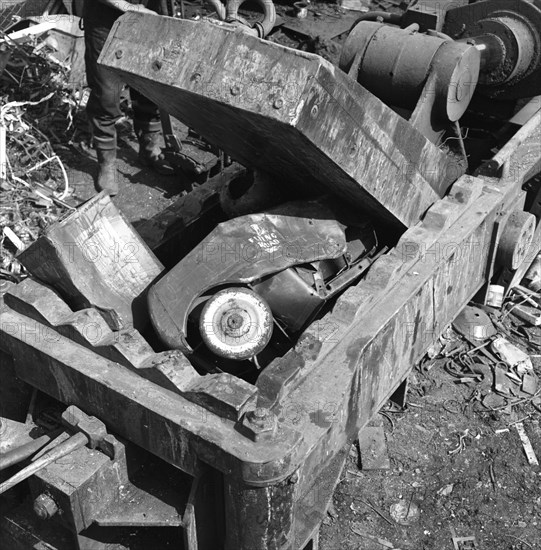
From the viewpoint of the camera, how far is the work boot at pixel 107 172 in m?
6.38

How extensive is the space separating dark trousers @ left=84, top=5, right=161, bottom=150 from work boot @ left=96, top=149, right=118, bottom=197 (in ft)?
0.18

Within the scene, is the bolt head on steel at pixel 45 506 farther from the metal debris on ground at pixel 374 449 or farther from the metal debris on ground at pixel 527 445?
the metal debris on ground at pixel 527 445

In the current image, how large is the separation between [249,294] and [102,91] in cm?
329

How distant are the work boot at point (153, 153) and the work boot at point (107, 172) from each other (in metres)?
0.40

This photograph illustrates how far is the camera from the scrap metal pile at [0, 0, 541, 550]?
308 cm

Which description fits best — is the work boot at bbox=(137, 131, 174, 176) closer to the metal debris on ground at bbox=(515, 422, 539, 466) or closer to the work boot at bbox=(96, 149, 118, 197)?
the work boot at bbox=(96, 149, 118, 197)

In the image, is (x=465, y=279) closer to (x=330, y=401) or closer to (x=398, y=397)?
(x=398, y=397)

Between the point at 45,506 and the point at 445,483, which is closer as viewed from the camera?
the point at 45,506

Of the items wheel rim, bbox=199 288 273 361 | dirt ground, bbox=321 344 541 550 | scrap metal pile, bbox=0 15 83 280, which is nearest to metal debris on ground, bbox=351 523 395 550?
dirt ground, bbox=321 344 541 550

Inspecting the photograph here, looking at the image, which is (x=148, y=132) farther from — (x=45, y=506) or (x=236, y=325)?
(x=45, y=506)

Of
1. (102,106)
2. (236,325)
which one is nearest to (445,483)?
(236,325)

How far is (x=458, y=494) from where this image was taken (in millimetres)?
4004

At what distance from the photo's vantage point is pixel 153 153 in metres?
6.78

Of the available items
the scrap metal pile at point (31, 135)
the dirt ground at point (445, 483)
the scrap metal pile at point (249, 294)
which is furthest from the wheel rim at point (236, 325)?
the scrap metal pile at point (31, 135)
